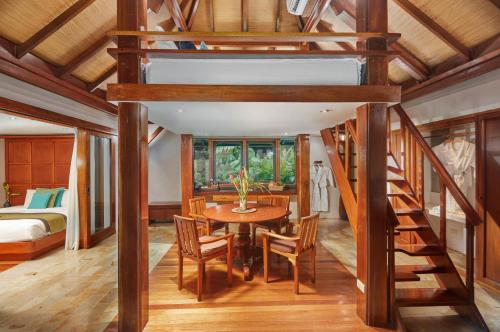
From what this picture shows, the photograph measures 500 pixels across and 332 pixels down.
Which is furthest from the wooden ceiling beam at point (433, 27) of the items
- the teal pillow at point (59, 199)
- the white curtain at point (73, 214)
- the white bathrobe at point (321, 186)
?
the teal pillow at point (59, 199)

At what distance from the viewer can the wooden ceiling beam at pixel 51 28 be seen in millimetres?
2766

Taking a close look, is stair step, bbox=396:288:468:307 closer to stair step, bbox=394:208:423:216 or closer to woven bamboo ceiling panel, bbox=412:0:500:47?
stair step, bbox=394:208:423:216

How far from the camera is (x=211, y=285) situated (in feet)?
9.72

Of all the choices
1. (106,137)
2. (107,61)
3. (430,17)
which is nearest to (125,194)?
(107,61)

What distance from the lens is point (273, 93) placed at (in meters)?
2.14

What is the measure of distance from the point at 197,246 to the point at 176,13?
9.93ft

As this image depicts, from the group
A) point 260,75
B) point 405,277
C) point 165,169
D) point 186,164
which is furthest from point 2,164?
point 405,277

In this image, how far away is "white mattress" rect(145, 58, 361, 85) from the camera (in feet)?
7.04

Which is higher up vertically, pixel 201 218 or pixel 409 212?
pixel 409 212

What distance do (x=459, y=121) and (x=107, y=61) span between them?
17.3ft

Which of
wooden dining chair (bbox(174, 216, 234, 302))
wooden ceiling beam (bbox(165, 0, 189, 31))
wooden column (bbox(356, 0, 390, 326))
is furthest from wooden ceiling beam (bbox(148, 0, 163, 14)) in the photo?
wooden dining chair (bbox(174, 216, 234, 302))

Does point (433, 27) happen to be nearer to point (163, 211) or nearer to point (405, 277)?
point (405, 277)

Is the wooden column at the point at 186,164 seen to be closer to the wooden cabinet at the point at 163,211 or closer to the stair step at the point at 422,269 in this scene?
the wooden cabinet at the point at 163,211

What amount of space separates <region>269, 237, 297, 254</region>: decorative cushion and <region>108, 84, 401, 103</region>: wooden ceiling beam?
1.68m
